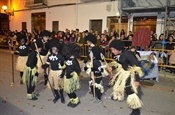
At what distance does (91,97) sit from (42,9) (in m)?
18.1

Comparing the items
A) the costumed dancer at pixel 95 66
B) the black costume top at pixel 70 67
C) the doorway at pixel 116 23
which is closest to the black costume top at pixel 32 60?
the black costume top at pixel 70 67

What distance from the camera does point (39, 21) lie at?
79.5 ft

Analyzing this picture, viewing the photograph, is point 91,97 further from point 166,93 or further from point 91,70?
point 166,93

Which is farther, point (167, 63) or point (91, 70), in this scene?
point (167, 63)

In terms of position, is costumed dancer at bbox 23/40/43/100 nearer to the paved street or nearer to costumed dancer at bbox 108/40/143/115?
the paved street

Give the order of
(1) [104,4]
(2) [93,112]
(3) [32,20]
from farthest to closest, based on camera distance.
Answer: (3) [32,20], (1) [104,4], (2) [93,112]

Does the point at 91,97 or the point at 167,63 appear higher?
the point at 167,63

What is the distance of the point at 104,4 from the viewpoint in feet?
56.0

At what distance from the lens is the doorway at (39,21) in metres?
23.6

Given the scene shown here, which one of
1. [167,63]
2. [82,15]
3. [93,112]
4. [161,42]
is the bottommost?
[93,112]

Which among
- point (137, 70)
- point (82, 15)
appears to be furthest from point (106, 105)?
point (82, 15)

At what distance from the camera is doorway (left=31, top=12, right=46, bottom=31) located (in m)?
23.6

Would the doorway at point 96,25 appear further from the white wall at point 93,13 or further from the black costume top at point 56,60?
the black costume top at point 56,60

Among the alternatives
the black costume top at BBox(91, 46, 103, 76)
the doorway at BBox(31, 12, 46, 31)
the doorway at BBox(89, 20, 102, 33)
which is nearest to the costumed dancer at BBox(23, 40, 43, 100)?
the black costume top at BBox(91, 46, 103, 76)
